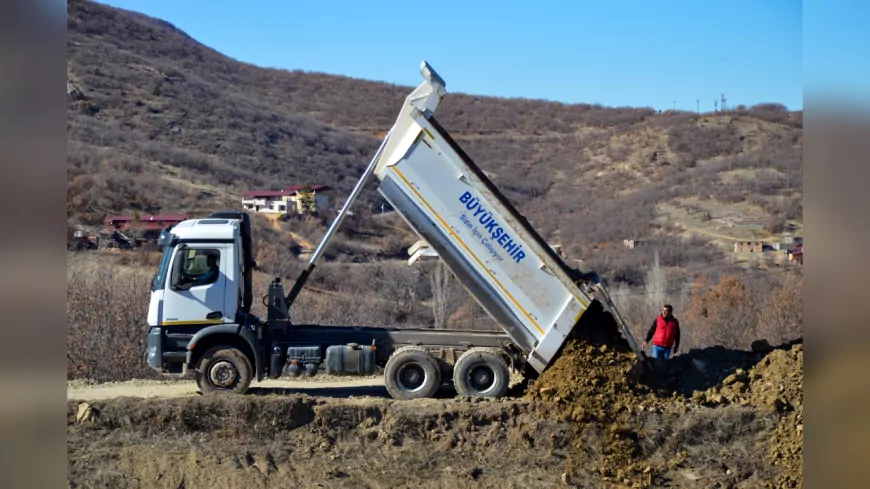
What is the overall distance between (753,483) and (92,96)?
159ft

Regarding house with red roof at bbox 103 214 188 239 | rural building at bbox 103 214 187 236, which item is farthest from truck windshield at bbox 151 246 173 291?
rural building at bbox 103 214 187 236

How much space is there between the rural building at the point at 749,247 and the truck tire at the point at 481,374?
1101 inches

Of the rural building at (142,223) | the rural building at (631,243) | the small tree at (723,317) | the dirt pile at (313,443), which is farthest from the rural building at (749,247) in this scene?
the dirt pile at (313,443)

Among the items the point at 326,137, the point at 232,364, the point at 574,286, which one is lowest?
the point at 232,364

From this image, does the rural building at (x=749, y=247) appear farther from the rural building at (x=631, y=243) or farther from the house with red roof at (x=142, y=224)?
the house with red roof at (x=142, y=224)

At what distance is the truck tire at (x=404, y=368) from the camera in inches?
457

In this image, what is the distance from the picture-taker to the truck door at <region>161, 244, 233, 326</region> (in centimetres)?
1158

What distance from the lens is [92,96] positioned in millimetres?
50688

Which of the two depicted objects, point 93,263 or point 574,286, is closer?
point 574,286

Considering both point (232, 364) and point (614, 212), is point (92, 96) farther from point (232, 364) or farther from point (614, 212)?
point (232, 364)

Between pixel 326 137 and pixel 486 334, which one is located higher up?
pixel 326 137

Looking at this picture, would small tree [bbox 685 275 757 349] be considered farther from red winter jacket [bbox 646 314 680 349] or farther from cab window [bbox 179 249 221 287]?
cab window [bbox 179 249 221 287]

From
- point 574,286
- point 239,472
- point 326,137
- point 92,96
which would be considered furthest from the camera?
point 326,137

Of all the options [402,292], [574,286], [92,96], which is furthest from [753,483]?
[92,96]
